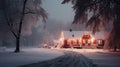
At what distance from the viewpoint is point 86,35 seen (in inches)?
3469

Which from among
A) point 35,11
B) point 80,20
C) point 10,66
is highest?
point 35,11

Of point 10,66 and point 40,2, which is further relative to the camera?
point 40,2

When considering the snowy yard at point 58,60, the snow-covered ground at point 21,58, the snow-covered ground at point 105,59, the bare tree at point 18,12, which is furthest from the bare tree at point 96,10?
the bare tree at point 18,12

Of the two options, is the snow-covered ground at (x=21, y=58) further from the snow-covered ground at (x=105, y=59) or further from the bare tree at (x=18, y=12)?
the bare tree at (x=18, y=12)

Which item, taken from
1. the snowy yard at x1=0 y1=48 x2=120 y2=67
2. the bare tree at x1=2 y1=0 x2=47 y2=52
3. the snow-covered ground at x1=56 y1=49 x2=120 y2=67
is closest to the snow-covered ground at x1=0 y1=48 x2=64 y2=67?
the snowy yard at x1=0 y1=48 x2=120 y2=67

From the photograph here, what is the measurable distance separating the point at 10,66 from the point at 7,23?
29.7 meters

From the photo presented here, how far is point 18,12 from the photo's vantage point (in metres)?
54.8

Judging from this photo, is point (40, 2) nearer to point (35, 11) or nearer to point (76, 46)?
point (35, 11)

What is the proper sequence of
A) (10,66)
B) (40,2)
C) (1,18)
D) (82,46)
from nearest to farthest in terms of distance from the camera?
(10,66) < (1,18) < (40,2) < (82,46)

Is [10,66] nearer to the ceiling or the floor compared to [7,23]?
nearer to the floor

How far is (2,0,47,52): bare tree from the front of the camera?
54.0 meters

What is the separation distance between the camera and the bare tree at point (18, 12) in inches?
2125

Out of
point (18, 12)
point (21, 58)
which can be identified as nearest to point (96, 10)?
point (21, 58)

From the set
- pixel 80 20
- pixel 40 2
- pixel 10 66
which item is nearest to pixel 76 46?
pixel 40 2
